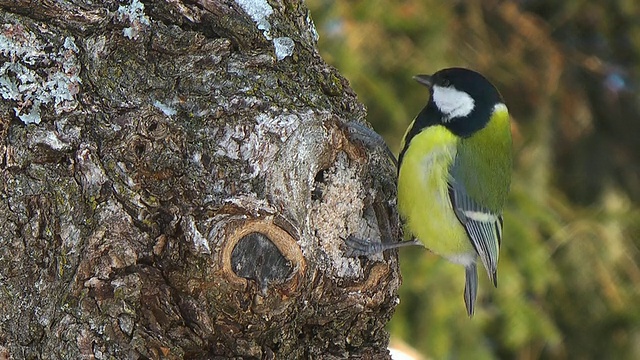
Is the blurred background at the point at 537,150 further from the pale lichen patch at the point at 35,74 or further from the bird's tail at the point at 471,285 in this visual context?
the pale lichen patch at the point at 35,74

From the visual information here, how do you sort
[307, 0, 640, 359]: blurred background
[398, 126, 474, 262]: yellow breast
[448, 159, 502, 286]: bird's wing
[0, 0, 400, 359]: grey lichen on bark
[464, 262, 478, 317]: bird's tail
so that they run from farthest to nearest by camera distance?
[307, 0, 640, 359]: blurred background < [464, 262, 478, 317]: bird's tail < [448, 159, 502, 286]: bird's wing < [398, 126, 474, 262]: yellow breast < [0, 0, 400, 359]: grey lichen on bark

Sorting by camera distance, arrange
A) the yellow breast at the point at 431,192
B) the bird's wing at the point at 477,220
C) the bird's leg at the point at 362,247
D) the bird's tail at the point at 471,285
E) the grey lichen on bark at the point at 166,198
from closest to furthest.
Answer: the grey lichen on bark at the point at 166,198, the bird's leg at the point at 362,247, the yellow breast at the point at 431,192, the bird's wing at the point at 477,220, the bird's tail at the point at 471,285

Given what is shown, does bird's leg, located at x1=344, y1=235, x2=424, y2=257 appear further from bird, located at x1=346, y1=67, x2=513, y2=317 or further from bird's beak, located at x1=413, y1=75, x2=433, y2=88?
bird's beak, located at x1=413, y1=75, x2=433, y2=88

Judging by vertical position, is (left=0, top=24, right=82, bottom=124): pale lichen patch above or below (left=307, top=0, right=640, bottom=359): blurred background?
above

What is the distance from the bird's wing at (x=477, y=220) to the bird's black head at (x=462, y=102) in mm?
116

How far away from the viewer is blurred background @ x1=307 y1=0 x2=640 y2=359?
2.56m

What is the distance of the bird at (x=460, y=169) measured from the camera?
5.87 ft

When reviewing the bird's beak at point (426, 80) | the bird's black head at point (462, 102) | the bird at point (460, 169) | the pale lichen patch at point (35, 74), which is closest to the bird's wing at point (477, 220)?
the bird at point (460, 169)

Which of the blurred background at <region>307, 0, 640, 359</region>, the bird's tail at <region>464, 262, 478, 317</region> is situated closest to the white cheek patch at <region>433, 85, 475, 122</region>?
the bird's tail at <region>464, 262, 478, 317</region>

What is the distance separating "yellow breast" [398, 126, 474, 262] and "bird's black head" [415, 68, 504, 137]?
0.17 ft

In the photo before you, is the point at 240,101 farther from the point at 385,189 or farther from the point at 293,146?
the point at 385,189

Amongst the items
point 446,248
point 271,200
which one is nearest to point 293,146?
point 271,200

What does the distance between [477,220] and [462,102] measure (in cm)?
29

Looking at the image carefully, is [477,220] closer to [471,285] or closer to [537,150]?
[471,285]
